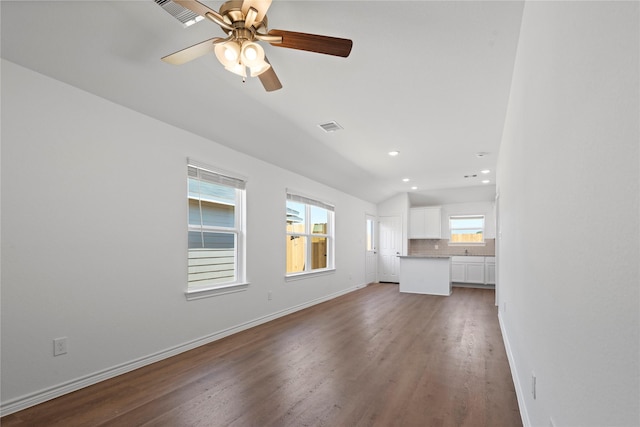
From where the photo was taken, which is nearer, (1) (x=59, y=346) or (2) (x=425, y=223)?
(1) (x=59, y=346)

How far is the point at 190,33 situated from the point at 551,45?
2175 millimetres

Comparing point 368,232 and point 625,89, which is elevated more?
point 625,89

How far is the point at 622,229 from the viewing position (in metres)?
0.71

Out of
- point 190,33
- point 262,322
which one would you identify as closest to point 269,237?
point 262,322

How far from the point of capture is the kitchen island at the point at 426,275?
7340 millimetres

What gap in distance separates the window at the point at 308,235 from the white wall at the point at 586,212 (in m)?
4.26

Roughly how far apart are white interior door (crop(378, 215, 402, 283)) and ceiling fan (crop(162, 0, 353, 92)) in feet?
26.3

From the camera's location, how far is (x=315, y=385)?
108 inches

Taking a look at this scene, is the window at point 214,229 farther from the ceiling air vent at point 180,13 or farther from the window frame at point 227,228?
the ceiling air vent at point 180,13

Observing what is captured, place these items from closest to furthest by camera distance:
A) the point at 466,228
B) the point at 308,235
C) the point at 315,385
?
1. the point at 315,385
2. the point at 308,235
3. the point at 466,228

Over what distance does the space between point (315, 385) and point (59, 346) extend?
6.72 feet

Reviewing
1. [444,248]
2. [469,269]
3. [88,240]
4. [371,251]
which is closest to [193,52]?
[88,240]

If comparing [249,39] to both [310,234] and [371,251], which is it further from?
[371,251]

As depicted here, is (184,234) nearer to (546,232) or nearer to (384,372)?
(384,372)
